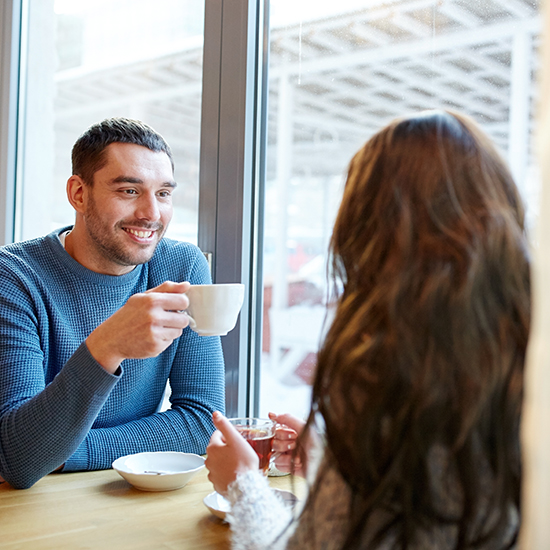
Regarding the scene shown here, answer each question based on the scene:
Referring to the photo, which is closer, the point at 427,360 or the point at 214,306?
the point at 427,360

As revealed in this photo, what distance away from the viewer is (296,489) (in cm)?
124

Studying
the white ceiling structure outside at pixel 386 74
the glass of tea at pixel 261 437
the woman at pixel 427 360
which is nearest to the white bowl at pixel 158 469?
the glass of tea at pixel 261 437

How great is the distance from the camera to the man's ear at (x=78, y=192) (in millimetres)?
1694

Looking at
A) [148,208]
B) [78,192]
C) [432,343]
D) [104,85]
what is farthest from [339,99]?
[104,85]

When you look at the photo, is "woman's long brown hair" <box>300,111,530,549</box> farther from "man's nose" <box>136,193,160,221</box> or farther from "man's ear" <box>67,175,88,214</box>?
"man's ear" <box>67,175,88,214</box>

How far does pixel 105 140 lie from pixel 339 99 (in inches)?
23.1

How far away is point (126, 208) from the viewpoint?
163 cm

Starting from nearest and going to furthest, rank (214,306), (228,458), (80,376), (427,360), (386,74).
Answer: (427,360) → (228,458) → (214,306) → (80,376) → (386,74)

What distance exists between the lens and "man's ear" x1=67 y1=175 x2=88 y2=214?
1.69m

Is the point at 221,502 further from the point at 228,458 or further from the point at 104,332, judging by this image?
the point at 104,332

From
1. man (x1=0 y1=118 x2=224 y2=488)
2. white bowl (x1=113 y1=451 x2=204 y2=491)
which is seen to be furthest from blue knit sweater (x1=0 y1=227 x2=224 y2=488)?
white bowl (x1=113 y1=451 x2=204 y2=491)

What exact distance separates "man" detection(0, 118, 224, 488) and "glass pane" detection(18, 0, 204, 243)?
1.20 feet

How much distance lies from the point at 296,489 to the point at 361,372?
590mm

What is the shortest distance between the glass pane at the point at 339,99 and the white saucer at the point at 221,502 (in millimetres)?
430
